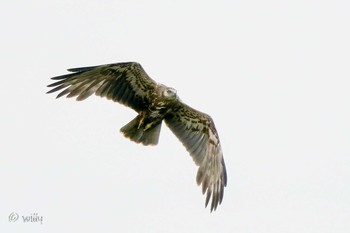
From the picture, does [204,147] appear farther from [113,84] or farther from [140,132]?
[113,84]

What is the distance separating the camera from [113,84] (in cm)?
2362

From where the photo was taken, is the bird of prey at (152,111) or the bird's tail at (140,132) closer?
the bird of prey at (152,111)

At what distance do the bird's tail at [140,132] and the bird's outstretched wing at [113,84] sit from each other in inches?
13.0

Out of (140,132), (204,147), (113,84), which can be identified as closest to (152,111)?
(140,132)

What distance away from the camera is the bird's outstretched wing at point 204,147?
2441 cm

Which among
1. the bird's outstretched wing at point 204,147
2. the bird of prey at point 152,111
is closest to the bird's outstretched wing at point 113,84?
the bird of prey at point 152,111

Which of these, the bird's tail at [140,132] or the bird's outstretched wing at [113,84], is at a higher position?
the bird's outstretched wing at [113,84]

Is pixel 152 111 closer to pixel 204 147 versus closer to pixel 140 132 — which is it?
pixel 140 132

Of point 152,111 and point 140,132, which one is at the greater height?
point 152,111

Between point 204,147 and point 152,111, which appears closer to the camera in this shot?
point 152,111

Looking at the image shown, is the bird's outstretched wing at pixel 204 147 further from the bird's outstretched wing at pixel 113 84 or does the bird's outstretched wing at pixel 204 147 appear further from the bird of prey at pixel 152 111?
the bird's outstretched wing at pixel 113 84

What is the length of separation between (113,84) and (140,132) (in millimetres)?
1238

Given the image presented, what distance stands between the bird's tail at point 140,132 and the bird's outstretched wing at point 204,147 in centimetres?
60

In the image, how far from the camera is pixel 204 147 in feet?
80.6
